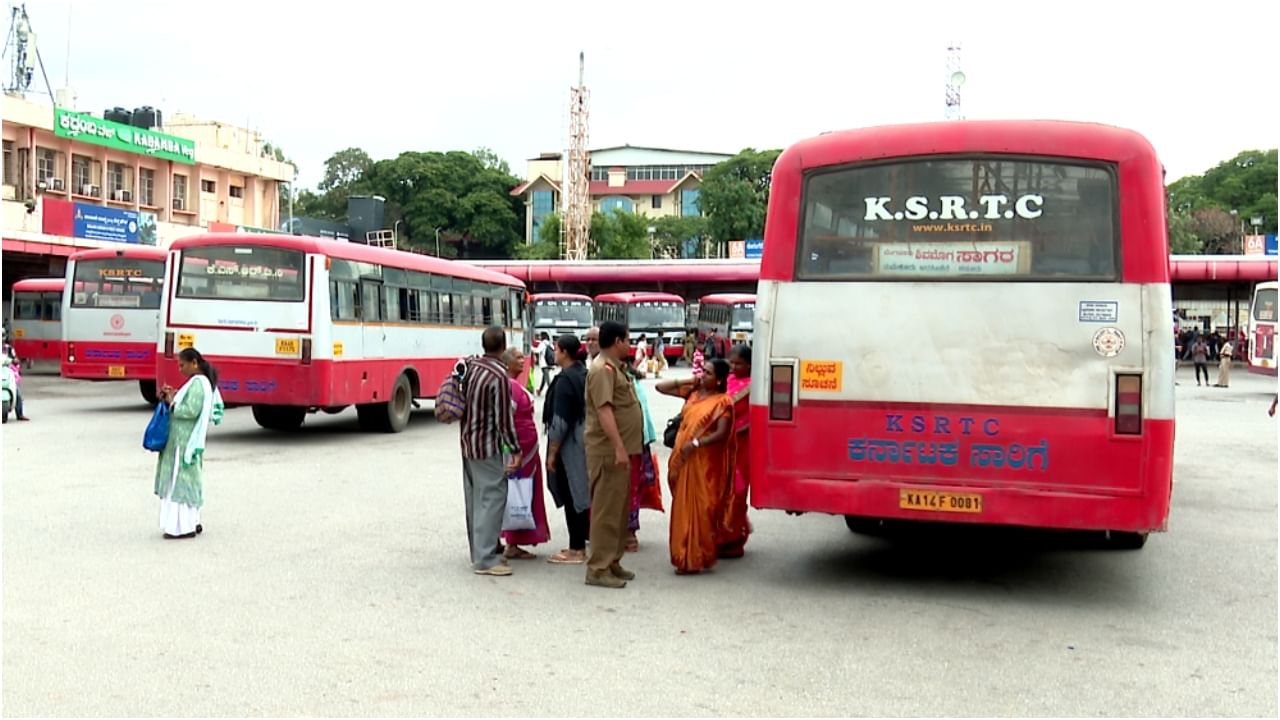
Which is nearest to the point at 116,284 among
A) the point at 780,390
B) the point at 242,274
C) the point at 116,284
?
the point at 116,284

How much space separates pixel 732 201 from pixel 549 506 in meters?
72.3

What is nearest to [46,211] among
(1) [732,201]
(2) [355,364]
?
(2) [355,364]

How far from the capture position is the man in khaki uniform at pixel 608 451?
7.49m

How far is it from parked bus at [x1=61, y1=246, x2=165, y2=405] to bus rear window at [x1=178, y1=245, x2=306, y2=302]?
627 centimetres

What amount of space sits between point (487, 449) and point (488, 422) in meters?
0.17

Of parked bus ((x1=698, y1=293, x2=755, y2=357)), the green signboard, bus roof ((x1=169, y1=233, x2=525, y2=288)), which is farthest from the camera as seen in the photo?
parked bus ((x1=698, y1=293, x2=755, y2=357))

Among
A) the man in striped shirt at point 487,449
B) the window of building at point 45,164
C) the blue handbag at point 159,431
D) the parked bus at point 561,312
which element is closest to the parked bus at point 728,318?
the parked bus at point 561,312

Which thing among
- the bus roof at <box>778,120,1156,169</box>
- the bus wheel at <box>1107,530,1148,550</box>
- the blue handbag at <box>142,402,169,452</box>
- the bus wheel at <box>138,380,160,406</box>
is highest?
the bus roof at <box>778,120,1156,169</box>

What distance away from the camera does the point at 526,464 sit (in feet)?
27.4

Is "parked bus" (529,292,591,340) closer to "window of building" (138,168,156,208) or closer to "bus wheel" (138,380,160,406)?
"window of building" (138,168,156,208)

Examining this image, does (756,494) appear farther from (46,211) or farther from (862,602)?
(46,211)

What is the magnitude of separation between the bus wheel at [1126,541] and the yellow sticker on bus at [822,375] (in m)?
2.68

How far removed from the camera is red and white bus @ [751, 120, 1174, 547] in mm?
6844

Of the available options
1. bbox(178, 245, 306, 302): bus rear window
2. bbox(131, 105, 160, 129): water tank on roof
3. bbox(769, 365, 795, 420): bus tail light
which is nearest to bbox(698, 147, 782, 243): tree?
bbox(131, 105, 160, 129): water tank on roof
